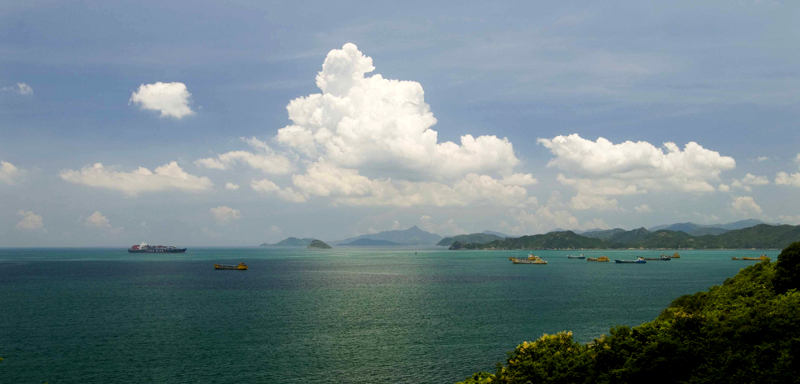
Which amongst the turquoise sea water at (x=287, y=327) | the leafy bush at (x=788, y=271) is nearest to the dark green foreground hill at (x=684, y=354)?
the leafy bush at (x=788, y=271)

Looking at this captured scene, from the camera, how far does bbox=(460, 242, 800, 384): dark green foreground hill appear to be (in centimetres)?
3109

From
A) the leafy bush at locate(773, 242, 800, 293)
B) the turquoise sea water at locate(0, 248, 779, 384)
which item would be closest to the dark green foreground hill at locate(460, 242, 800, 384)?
the leafy bush at locate(773, 242, 800, 293)

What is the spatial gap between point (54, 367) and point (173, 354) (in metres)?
11.9

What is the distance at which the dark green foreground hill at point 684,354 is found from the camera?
102ft

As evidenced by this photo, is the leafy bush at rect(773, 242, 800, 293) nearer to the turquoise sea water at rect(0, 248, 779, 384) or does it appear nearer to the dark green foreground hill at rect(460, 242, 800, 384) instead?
the dark green foreground hill at rect(460, 242, 800, 384)

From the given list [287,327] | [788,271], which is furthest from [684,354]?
[287,327]

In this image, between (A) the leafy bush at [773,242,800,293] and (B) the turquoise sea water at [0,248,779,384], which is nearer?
(A) the leafy bush at [773,242,800,293]

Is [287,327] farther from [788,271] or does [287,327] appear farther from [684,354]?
[788,271]

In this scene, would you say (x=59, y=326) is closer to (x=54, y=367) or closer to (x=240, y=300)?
(x=54, y=367)

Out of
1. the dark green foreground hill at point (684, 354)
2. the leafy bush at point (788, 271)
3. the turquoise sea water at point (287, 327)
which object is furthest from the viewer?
the turquoise sea water at point (287, 327)

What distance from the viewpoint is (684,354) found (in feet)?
107

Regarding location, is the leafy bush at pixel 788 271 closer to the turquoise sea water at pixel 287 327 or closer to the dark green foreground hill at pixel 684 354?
the dark green foreground hill at pixel 684 354

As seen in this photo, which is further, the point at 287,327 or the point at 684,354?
the point at 287,327

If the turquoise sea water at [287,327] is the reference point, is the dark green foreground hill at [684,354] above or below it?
above
